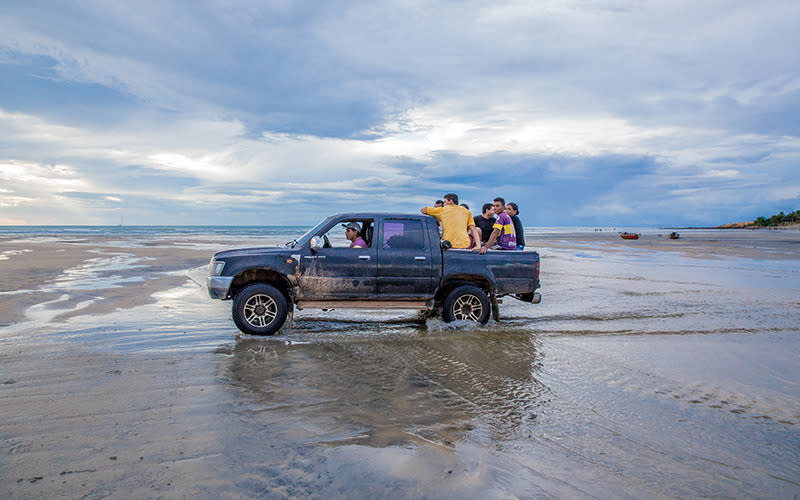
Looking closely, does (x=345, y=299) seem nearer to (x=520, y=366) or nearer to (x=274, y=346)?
(x=274, y=346)

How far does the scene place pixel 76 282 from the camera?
490 inches

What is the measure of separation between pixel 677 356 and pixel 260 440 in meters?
5.39

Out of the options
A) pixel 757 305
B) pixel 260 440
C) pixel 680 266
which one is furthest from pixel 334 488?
pixel 680 266

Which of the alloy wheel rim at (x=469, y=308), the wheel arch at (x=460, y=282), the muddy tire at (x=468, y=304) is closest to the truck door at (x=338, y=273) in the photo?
the wheel arch at (x=460, y=282)

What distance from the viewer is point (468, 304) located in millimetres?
8234

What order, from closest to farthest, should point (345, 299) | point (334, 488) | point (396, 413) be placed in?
point (334, 488)
point (396, 413)
point (345, 299)

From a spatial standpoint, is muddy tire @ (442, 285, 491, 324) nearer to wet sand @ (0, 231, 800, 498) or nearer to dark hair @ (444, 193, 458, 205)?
wet sand @ (0, 231, 800, 498)

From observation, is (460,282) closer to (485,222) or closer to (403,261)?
(403,261)

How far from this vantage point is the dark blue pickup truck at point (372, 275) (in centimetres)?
749

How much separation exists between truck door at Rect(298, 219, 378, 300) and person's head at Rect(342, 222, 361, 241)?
22cm

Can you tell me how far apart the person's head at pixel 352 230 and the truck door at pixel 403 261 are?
521 millimetres

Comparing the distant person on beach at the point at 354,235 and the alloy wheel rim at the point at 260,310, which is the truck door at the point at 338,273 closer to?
the distant person on beach at the point at 354,235

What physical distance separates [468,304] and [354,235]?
231 centimetres

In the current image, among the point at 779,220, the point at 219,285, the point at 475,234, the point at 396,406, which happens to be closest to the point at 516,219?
the point at 475,234
